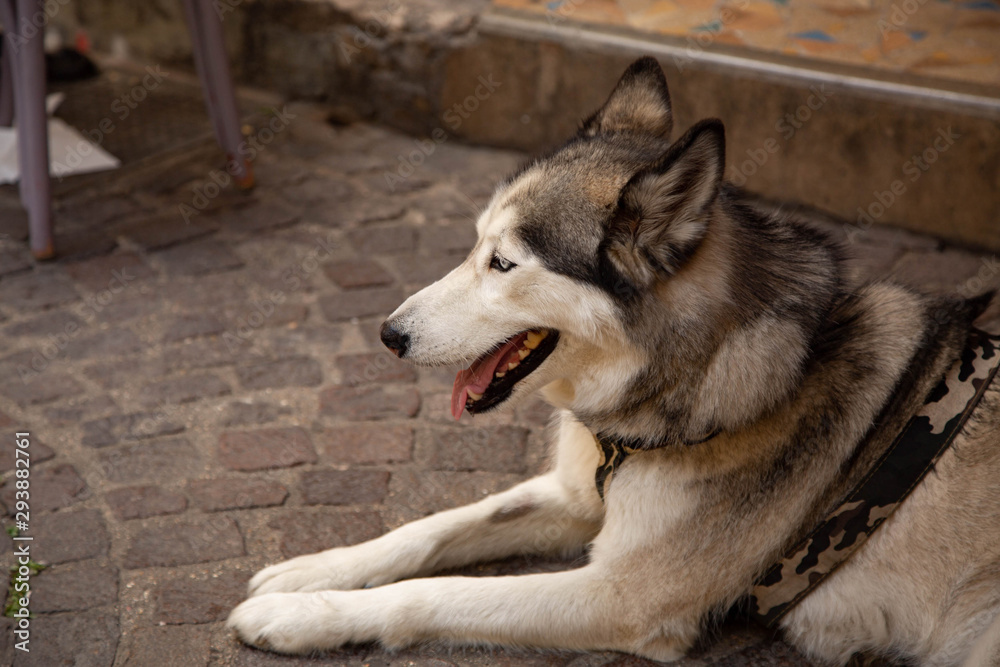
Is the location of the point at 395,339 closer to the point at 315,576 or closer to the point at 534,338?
the point at 534,338

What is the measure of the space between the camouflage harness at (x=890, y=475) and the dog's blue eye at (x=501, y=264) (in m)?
0.61

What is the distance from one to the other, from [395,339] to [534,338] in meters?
0.43

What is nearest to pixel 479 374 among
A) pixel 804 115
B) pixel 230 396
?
pixel 230 396

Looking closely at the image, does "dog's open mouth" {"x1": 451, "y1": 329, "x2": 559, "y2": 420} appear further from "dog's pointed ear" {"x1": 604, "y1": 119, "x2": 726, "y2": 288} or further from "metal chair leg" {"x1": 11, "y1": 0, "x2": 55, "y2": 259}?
"metal chair leg" {"x1": 11, "y1": 0, "x2": 55, "y2": 259}

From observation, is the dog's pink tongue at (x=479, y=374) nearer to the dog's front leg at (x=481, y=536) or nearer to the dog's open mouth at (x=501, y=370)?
the dog's open mouth at (x=501, y=370)

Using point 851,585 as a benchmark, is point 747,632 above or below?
below

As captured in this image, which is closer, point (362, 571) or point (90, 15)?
point (362, 571)

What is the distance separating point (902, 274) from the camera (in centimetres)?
472

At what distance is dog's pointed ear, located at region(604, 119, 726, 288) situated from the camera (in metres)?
2.23

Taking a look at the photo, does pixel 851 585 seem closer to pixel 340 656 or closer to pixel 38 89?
pixel 340 656

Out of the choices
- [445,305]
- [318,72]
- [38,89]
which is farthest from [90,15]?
[445,305]

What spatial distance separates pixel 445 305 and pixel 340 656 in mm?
1134

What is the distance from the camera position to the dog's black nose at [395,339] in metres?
2.71

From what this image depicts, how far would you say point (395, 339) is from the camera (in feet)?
8.93
